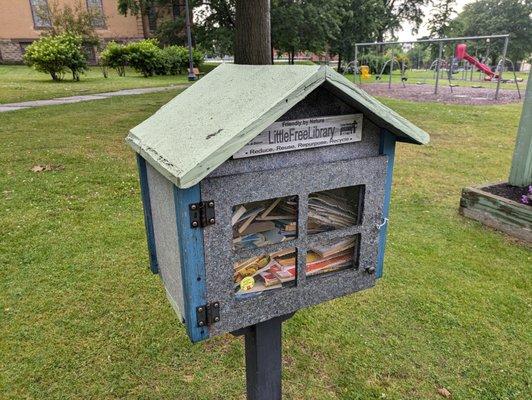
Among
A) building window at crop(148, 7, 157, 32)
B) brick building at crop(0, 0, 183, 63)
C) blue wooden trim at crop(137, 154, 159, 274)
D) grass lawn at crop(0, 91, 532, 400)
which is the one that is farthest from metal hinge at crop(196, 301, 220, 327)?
building window at crop(148, 7, 157, 32)

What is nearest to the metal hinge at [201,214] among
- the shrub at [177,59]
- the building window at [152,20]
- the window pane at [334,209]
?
the window pane at [334,209]

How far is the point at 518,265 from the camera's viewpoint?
3709 millimetres

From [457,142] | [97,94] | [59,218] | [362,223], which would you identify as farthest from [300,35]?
[362,223]

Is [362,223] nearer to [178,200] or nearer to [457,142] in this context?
[178,200]

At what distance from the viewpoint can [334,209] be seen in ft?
5.35

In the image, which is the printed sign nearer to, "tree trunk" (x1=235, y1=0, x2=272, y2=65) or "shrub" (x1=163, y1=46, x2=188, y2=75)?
"tree trunk" (x1=235, y1=0, x2=272, y2=65)

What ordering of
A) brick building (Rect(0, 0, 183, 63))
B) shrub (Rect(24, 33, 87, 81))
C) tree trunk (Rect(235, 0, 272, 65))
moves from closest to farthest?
tree trunk (Rect(235, 0, 272, 65)) → shrub (Rect(24, 33, 87, 81)) → brick building (Rect(0, 0, 183, 63))

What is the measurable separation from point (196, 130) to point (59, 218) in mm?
3816

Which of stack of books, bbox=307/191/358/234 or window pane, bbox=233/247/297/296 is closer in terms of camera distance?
window pane, bbox=233/247/297/296

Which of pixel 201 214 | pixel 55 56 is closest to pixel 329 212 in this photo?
pixel 201 214

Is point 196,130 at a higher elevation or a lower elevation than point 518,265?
higher

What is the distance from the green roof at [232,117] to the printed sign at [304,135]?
7 cm

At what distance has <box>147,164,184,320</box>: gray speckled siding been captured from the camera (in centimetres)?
143

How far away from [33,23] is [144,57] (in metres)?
17.9
